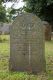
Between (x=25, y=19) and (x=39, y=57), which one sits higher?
(x=25, y=19)

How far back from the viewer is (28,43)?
9.80 metres

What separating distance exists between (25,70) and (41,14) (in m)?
23.6

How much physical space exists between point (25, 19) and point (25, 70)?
1.60 metres

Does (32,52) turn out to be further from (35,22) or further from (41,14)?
(41,14)

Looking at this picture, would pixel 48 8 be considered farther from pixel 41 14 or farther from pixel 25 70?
pixel 25 70

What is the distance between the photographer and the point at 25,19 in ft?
32.0

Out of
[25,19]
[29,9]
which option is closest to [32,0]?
[29,9]

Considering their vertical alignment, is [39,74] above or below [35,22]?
below

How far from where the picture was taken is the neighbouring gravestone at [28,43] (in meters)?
9.73

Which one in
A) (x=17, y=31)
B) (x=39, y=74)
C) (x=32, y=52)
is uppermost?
(x=17, y=31)

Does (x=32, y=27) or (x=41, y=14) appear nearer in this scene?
(x=32, y=27)

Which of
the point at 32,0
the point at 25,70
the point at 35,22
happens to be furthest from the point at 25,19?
the point at 32,0

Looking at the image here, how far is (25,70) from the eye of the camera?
9.87 m

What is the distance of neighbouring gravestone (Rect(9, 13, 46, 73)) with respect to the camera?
973cm
